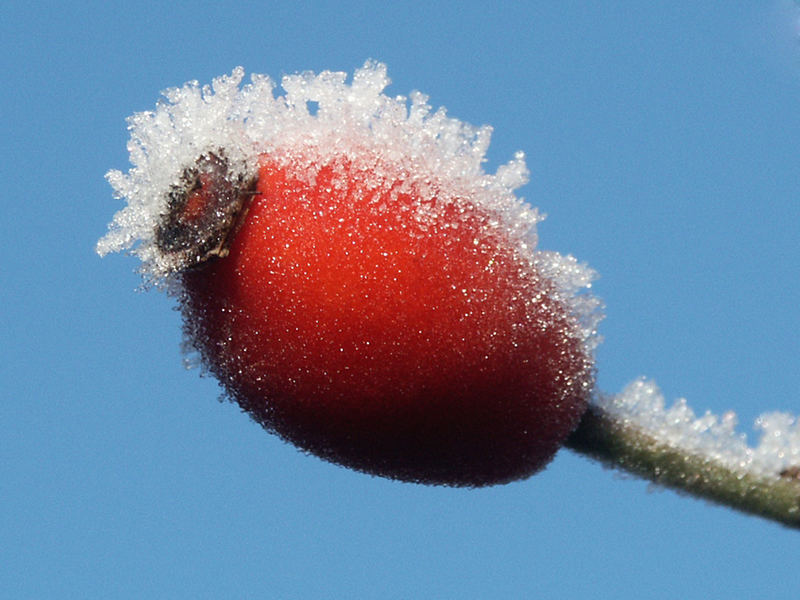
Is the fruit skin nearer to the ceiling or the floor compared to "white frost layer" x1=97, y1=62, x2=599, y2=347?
nearer to the floor

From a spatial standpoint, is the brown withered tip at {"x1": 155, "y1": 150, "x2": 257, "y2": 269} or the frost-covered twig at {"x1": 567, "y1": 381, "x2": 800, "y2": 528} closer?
the brown withered tip at {"x1": 155, "y1": 150, "x2": 257, "y2": 269}

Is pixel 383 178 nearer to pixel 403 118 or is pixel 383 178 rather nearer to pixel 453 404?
pixel 403 118

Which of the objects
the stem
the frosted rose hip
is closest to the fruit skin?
the frosted rose hip

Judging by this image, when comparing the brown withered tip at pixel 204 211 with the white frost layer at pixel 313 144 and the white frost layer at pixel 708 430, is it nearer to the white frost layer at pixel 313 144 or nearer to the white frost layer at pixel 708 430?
the white frost layer at pixel 313 144

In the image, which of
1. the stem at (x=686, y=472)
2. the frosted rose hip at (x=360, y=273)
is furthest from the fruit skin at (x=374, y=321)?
the stem at (x=686, y=472)

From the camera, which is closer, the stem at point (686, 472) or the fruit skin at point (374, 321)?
the fruit skin at point (374, 321)

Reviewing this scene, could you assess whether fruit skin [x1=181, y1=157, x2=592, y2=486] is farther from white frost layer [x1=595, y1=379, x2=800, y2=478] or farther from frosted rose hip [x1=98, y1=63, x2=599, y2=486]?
white frost layer [x1=595, y1=379, x2=800, y2=478]

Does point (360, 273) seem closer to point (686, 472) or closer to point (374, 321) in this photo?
point (374, 321)
